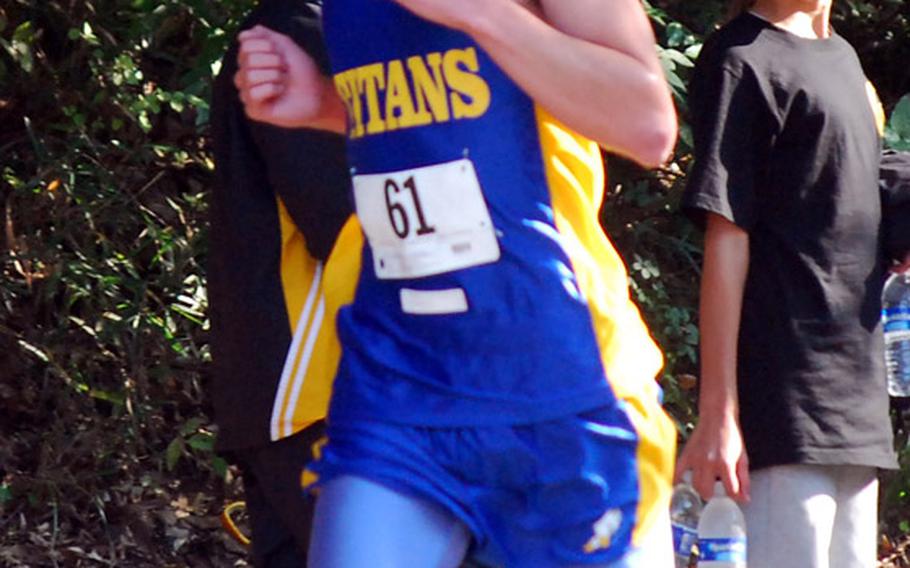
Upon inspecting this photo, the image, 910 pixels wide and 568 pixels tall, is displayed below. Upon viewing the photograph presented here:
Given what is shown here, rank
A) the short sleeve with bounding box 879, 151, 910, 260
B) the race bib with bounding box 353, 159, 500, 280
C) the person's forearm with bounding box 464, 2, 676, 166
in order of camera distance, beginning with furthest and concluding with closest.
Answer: the short sleeve with bounding box 879, 151, 910, 260
the race bib with bounding box 353, 159, 500, 280
the person's forearm with bounding box 464, 2, 676, 166

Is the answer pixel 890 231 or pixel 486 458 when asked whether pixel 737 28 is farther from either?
pixel 486 458

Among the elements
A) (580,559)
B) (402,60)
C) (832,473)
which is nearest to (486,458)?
(580,559)

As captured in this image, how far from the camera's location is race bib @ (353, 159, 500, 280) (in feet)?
7.88

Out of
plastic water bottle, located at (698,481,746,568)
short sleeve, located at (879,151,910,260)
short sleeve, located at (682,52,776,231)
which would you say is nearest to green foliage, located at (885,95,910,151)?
short sleeve, located at (879,151,910,260)

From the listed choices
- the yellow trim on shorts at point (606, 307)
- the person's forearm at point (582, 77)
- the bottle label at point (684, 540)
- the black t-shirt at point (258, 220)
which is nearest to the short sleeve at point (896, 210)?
the bottle label at point (684, 540)

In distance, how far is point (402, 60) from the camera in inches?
97.1

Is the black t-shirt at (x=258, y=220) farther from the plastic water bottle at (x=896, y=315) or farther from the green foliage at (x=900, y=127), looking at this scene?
the green foliage at (x=900, y=127)

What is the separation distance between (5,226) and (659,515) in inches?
A: 144

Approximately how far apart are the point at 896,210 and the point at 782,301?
0.39 m

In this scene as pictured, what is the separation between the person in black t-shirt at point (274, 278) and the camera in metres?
3.25

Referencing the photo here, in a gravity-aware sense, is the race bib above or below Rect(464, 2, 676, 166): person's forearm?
below

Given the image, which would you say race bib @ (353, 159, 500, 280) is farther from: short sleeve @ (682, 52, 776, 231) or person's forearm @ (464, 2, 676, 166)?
short sleeve @ (682, 52, 776, 231)

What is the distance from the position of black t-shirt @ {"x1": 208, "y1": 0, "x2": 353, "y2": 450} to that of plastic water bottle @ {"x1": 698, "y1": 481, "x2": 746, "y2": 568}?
0.85 metres

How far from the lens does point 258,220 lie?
11.0 ft
